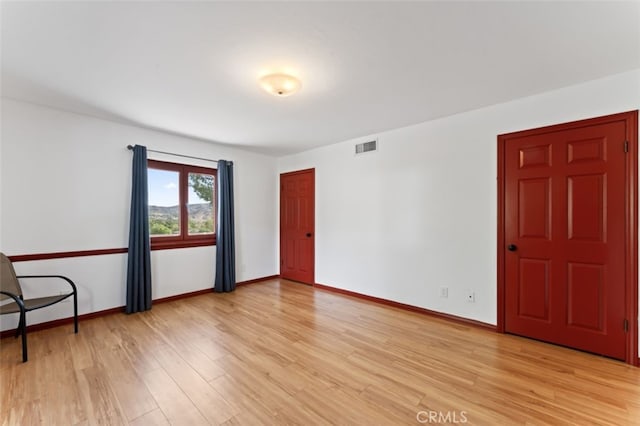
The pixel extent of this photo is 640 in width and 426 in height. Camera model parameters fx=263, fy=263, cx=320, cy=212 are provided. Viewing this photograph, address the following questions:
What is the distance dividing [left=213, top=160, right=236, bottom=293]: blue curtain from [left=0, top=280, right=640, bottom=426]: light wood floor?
51.2 inches

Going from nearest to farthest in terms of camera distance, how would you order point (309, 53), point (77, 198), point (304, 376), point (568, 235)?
point (309, 53) < point (304, 376) < point (568, 235) < point (77, 198)

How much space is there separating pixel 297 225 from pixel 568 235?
387 centimetres

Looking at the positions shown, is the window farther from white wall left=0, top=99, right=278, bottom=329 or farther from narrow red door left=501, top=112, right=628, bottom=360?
narrow red door left=501, top=112, right=628, bottom=360

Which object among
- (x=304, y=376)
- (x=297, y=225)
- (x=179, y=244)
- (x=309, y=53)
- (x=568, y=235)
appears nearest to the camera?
(x=309, y=53)

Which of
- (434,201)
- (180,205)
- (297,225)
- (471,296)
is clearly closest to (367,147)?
(434,201)

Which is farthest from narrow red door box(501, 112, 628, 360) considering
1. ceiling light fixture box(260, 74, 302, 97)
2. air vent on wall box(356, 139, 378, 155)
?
ceiling light fixture box(260, 74, 302, 97)

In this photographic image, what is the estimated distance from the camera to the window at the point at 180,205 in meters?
3.94

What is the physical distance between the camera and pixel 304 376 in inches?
83.7

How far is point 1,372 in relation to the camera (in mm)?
2156

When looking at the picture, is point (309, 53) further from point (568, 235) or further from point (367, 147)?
point (568, 235)

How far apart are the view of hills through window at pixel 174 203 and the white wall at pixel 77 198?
299 mm

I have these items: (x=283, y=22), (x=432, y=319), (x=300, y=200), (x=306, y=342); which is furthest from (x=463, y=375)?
(x=300, y=200)

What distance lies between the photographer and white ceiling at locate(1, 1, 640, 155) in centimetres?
160

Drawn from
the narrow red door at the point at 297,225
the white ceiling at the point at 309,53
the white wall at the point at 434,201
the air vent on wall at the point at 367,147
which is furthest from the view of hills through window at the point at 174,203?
the air vent on wall at the point at 367,147
